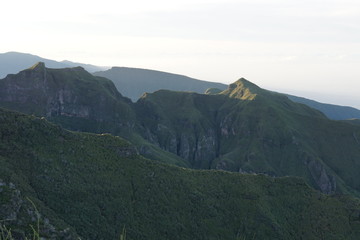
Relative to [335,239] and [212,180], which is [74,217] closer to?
[212,180]

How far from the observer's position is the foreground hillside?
104 metres

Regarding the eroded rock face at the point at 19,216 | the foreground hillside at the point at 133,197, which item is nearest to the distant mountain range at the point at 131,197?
the eroded rock face at the point at 19,216

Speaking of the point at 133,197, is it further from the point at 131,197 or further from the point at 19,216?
the point at 19,216

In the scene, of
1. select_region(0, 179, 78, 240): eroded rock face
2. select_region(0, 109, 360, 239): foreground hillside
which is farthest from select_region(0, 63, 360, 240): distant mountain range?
select_region(0, 109, 360, 239): foreground hillside

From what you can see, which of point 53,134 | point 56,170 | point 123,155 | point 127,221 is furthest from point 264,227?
point 53,134

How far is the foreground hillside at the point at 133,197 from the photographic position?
104 m

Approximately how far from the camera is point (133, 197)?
12719 centimetres

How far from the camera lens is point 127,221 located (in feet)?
383

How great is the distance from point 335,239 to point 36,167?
130465 millimetres

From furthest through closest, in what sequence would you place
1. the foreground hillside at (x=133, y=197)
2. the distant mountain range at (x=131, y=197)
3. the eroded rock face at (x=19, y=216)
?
the foreground hillside at (x=133, y=197)
the distant mountain range at (x=131, y=197)
the eroded rock face at (x=19, y=216)

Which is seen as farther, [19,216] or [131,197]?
[131,197]

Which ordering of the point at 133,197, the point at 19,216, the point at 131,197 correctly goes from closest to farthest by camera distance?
the point at 19,216, the point at 131,197, the point at 133,197

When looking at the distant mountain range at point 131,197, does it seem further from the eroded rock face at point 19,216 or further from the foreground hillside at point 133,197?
the foreground hillside at point 133,197

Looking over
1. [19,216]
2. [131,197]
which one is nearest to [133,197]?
[131,197]
